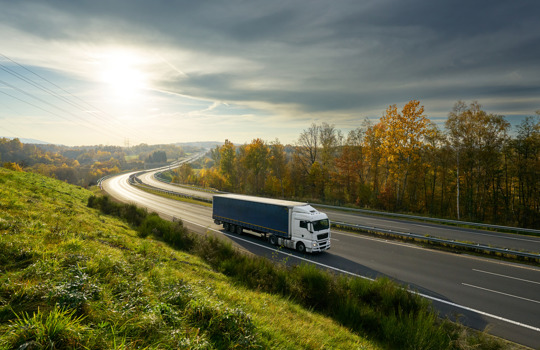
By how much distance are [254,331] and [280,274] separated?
224 inches

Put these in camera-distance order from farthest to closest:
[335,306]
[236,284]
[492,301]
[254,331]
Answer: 1. [492,301]
2. [236,284]
3. [335,306]
4. [254,331]

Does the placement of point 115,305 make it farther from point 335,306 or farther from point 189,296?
point 335,306

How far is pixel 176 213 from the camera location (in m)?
33.4

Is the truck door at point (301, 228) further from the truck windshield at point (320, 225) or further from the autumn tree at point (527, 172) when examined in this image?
the autumn tree at point (527, 172)

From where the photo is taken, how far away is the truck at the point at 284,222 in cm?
1728

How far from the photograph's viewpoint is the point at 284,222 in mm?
18547

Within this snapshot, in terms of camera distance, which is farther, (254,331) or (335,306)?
(335,306)

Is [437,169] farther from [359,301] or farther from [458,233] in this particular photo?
[359,301]

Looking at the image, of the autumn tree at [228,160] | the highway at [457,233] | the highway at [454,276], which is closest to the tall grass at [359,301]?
the highway at [454,276]

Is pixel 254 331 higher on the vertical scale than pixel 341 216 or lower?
higher

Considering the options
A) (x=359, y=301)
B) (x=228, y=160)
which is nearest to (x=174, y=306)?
(x=359, y=301)

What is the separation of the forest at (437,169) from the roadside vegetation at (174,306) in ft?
94.0

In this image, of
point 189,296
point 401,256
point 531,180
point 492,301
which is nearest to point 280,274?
point 189,296

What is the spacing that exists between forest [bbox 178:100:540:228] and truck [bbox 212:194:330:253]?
2137 cm
